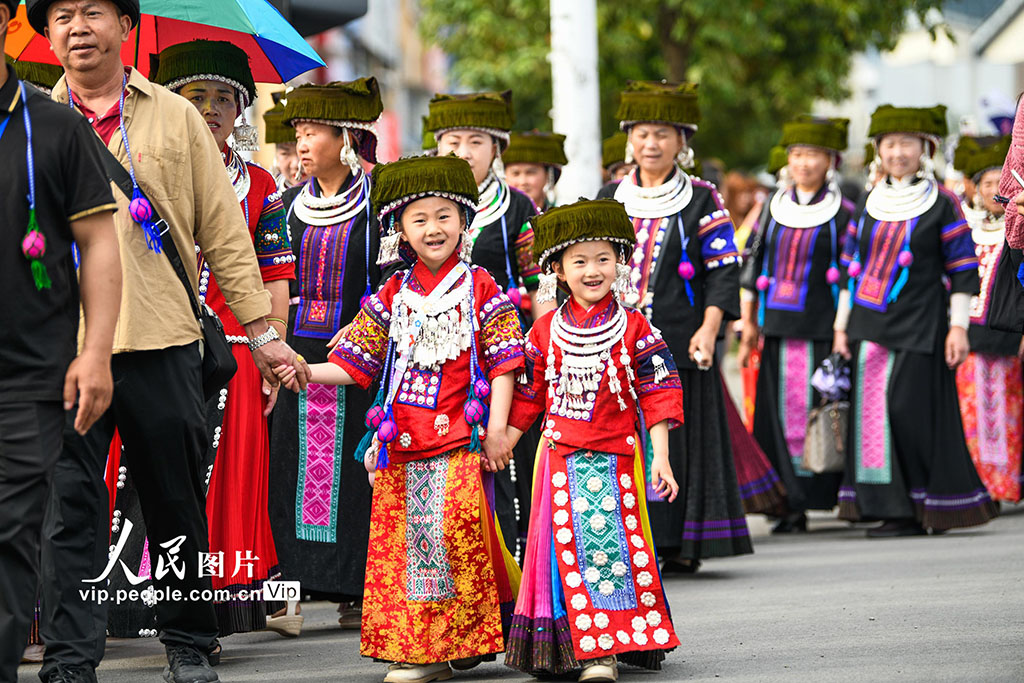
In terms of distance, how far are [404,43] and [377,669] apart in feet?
189

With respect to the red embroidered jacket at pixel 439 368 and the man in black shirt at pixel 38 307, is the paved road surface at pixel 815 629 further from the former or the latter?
the man in black shirt at pixel 38 307

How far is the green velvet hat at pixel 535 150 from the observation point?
32.5 feet

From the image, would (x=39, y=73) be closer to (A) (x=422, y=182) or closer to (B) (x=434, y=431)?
(A) (x=422, y=182)

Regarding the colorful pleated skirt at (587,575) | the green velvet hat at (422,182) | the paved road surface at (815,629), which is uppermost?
the green velvet hat at (422,182)

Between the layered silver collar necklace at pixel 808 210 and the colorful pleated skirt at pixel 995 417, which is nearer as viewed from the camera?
the layered silver collar necklace at pixel 808 210

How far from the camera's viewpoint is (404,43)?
6238 cm

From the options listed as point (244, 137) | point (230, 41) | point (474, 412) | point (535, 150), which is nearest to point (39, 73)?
point (230, 41)

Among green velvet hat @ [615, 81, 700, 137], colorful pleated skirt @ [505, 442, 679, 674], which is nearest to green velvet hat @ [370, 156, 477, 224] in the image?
colorful pleated skirt @ [505, 442, 679, 674]

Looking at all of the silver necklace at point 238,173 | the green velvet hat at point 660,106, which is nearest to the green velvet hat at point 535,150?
the green velvet hat at point 660,106

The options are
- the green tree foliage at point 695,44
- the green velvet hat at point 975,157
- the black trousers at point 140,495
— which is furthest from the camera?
the green tree foliage at point 695,44

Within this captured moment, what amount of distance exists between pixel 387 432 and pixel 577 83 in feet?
19.0

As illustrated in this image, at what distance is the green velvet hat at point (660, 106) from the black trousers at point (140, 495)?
3654mm

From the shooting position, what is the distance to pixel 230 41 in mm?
7039

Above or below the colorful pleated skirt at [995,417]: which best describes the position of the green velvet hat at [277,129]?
above
